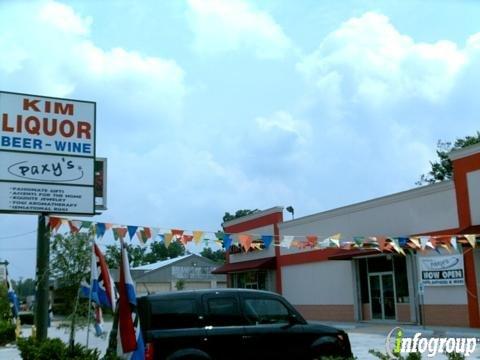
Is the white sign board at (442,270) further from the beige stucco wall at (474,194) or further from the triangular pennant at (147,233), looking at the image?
the triangular pennant at (147,233)

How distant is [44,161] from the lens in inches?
455

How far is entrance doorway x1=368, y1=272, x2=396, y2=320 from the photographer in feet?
84.3

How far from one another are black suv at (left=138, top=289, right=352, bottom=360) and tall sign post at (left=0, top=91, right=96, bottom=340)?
2901 millimetres

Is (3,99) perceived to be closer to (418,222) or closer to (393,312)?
(418,222)

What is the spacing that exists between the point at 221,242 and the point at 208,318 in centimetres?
469

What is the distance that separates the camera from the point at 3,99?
37.1 ft

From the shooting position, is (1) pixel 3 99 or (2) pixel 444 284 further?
(2) pixel 444 284

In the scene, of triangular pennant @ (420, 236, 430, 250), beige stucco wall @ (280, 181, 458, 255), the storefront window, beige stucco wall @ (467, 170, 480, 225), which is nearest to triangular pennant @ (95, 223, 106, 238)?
triangular pennant @ (420, 236, 430, 250)

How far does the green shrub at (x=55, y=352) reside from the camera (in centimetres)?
922

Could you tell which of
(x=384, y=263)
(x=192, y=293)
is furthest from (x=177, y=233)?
(x=384, y=263)

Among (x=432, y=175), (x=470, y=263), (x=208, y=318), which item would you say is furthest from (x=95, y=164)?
(x=432, y=175)

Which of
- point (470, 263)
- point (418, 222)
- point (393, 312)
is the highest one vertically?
point (418, 222)

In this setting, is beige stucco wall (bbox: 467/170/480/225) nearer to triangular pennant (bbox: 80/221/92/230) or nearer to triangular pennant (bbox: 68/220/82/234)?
triangular pennant (bbox: 80/221/92/230)

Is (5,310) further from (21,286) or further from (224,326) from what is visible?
(21,286)
